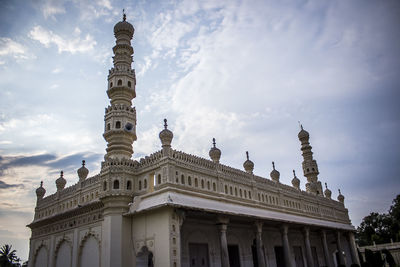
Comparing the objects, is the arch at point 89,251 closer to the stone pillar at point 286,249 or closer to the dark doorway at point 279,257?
the stone pillar at point 286,249

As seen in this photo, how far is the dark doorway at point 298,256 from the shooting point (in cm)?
2880

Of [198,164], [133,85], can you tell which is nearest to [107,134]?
[133,85]

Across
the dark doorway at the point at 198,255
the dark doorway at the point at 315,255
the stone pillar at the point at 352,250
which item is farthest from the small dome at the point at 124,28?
the stone pillar at the point at 352,250

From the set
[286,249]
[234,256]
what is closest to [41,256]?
[234,256]

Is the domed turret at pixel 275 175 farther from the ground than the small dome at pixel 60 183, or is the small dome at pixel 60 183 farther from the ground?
the small dome at pixel 60 183

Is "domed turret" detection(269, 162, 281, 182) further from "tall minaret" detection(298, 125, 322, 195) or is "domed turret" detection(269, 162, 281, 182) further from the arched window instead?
the arched window

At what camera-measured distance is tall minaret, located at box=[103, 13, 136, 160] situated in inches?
893

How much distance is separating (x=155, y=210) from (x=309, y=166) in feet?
82.1

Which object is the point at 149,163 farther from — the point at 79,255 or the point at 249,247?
the point at 249,247

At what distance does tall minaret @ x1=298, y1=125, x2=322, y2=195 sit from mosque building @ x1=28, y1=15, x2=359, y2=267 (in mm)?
7184

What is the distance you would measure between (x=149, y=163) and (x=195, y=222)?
4.51 metres

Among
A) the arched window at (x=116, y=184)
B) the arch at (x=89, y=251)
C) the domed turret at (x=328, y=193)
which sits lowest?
the arch at (x=89, y=251)

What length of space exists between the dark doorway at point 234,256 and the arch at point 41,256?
13.5 meters

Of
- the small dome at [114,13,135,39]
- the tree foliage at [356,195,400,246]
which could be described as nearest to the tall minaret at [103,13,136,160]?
the small dome at [114,13,135,39]
